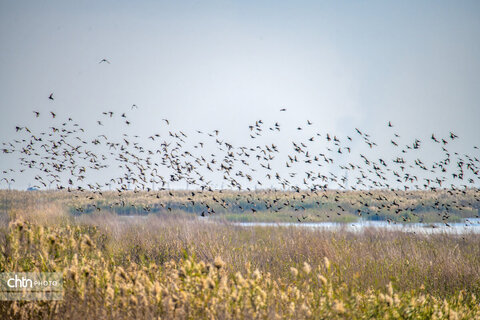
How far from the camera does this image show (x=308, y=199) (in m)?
39.9

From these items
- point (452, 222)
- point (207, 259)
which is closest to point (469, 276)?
point (207, 259)

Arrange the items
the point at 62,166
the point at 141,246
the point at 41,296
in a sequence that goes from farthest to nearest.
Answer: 1. the point at 62,166
2. the point at 141,246
3. the point at 41,296

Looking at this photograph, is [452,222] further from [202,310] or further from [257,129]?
[202,310]

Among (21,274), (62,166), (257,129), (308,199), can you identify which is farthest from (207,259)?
(308,199)

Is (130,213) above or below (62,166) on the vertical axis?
below

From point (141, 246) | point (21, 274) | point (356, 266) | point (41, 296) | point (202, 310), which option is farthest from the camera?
point (141, 246)

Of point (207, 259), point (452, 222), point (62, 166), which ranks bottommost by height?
point (452, 222)

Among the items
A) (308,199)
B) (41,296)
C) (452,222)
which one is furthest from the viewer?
(308,199)

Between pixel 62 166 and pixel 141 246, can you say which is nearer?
pixel 141 246

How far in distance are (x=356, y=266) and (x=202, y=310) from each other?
5529 mm

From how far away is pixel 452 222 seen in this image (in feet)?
97.8

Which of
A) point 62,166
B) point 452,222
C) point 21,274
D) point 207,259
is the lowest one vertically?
point 452,222

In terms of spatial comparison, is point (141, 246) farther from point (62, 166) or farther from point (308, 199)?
point (308, 199)

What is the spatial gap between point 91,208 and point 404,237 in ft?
91.1
